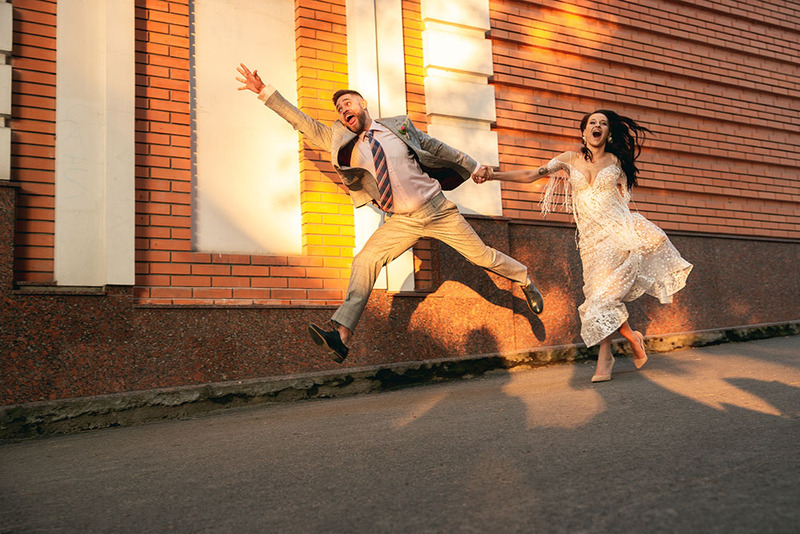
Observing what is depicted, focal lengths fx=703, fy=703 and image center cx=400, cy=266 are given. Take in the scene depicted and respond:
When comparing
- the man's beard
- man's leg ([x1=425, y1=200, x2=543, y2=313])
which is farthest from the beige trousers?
the man's beard

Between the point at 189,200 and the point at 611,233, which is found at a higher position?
the point at 189,200

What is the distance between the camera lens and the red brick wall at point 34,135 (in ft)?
15.2

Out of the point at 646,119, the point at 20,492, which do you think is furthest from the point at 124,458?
the point at 646,119

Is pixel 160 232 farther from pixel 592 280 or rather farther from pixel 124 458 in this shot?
pixel 592 280

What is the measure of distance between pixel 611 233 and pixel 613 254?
17cm

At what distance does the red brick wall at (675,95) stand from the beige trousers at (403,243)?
152 cm

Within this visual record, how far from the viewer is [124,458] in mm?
3455

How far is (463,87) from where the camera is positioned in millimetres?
6484

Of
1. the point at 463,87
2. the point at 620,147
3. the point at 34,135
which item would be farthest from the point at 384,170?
the point at 34,135

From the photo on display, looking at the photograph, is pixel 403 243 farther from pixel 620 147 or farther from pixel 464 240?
pixel 620 147

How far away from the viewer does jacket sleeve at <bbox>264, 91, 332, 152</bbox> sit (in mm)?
4902

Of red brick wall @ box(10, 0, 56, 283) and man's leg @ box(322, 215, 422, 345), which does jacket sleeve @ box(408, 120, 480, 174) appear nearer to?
man's leg @ box(322, 215, 422, 345)

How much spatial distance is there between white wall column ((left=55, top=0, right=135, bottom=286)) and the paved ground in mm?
1208

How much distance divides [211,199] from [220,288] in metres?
0.72
